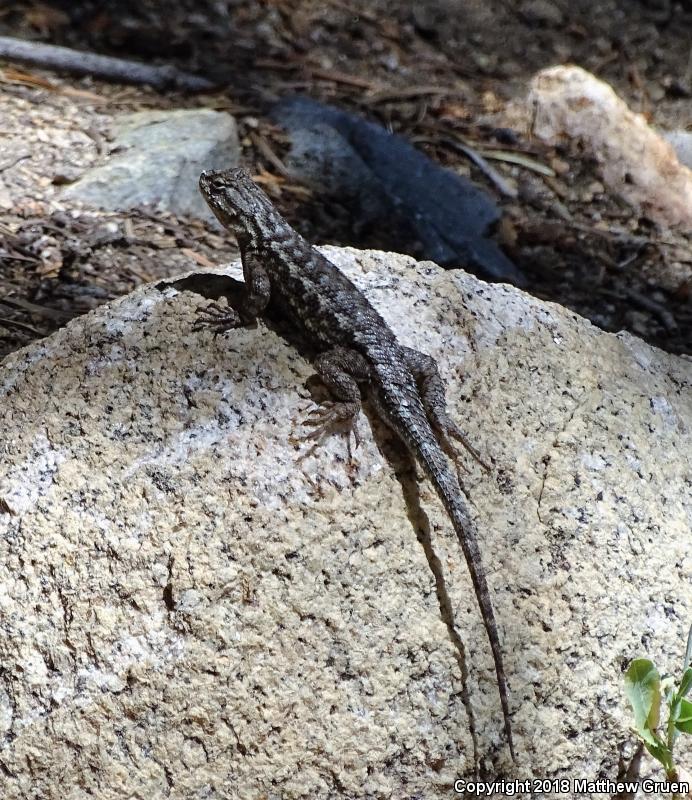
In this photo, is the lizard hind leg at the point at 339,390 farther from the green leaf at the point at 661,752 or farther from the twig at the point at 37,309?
the twig at the point at 37,309

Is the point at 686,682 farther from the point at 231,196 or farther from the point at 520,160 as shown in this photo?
the point at 520,160

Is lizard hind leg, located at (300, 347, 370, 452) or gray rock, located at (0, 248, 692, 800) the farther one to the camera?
lizard hind leg, located at (300, 347, 370, 452)

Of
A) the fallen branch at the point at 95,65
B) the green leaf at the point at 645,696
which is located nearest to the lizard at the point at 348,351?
the green leaf at the point at 645,696

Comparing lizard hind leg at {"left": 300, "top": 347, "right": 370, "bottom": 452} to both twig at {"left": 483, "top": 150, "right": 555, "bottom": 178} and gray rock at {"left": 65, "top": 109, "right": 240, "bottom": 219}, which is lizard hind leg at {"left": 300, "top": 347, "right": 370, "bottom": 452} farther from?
twig at {"left": 483, "top": 150, "right": 555, "bottom": 178}

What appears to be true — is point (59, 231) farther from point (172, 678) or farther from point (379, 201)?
point (172, 678)

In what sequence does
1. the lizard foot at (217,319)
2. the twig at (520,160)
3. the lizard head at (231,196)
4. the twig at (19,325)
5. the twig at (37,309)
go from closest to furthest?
the lizard foot at (217,319)
the lizard head at (231,196)
the twig at (19,325)
the twig at (37,309)
the twig at (520,160)

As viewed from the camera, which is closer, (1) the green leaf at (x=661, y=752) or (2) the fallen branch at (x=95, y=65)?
(1) the green leaf at (x=661, y=752)

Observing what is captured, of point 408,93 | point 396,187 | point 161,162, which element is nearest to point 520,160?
point 408,93

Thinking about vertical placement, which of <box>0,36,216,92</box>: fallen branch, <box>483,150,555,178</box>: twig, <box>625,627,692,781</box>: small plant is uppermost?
<box>483,150,555,178</box>: twig

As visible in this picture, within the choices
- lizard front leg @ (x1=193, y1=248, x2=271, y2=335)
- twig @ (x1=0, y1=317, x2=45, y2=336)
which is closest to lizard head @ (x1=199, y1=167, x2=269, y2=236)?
lizard front leg @ (x1=193, y1=248, x2=271, y2=335)
